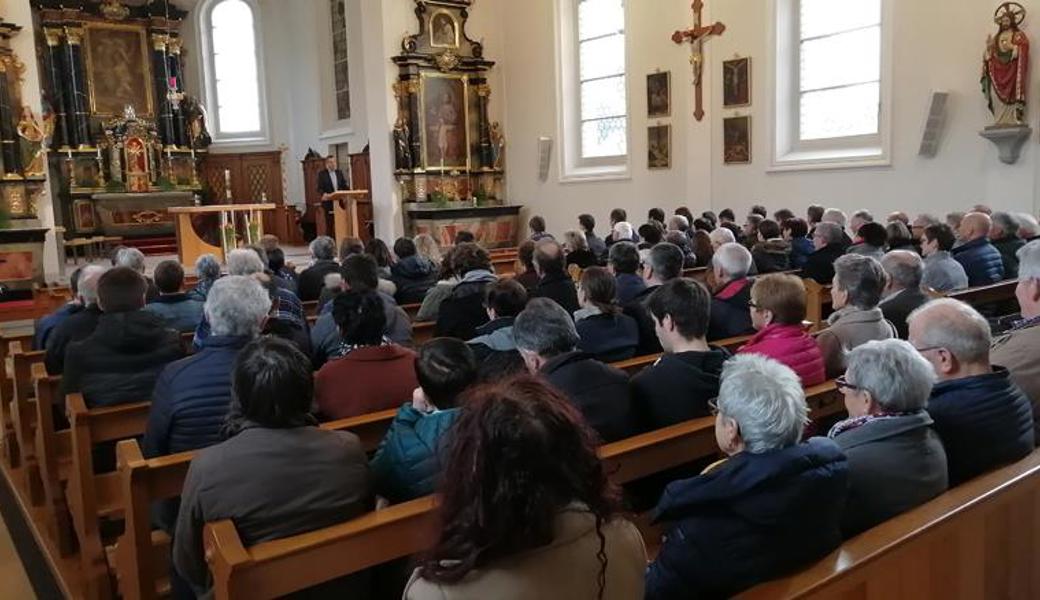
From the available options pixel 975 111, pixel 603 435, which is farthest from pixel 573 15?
pixel 603 435

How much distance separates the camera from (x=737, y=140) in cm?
1204

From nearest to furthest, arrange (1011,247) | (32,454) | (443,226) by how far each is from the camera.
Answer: (32,454), (1011,247), (443,226)

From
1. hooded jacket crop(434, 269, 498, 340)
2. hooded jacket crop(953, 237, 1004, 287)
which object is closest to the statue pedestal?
hooded jacket crop(953, 237, 1004, 287)

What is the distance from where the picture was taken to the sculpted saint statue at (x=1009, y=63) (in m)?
8.89

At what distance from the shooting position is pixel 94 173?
1709cm

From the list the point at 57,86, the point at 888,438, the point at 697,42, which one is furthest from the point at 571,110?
the point at 888,438

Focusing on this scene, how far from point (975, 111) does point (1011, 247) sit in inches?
146

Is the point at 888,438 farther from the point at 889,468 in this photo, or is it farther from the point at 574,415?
the point at 574,415

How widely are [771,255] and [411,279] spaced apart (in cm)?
291

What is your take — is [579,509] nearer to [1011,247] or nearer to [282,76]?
[1011,247]

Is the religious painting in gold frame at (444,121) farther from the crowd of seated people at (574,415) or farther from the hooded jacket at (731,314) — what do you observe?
the hooded jacket at (731,314)

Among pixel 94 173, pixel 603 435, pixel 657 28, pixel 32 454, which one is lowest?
pixel 32 454

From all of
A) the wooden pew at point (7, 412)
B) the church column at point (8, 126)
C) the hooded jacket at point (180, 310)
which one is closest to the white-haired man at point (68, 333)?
the hooded jacket at point (180, 310)

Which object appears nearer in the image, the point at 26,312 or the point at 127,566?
the point at 127,566
